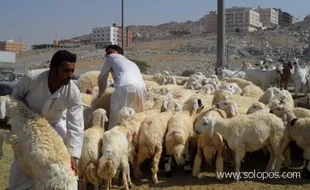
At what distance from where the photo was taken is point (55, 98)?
4.13m

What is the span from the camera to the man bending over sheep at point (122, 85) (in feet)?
25.9

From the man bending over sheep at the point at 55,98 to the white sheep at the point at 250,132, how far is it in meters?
3.31

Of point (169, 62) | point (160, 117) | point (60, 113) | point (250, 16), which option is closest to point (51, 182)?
point (60, 113)

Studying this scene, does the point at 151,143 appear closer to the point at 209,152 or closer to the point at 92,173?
the point at 209,152

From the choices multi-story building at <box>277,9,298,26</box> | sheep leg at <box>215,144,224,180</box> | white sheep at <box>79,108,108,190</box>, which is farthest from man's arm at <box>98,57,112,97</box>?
multi-story building at <box>277,9,298,26</box>

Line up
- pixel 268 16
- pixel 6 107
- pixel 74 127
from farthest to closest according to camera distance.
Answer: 1. pixel 268 16
2. pixel 74 127
3. pixel 6 107

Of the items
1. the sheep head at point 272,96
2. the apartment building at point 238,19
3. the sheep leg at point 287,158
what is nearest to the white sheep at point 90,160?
the sheep leg at point 287,158

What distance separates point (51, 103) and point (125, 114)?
3.29 metres

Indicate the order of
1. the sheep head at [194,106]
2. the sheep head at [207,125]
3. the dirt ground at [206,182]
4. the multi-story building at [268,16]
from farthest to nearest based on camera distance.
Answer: the multi-story building at [268,16]
the sheep head at [194,106]
the sheep head at [207,125]
the dirt ground at [206,182]

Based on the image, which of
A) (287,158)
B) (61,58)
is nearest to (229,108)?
(287,158)

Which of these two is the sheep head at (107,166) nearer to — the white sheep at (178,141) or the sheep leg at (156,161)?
the sheep leg at (156,161)

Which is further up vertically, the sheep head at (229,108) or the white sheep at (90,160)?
the sheep head at (229,108)

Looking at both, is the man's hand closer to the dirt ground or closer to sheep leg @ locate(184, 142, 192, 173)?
the dirt ground

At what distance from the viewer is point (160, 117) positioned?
7.78 metres
